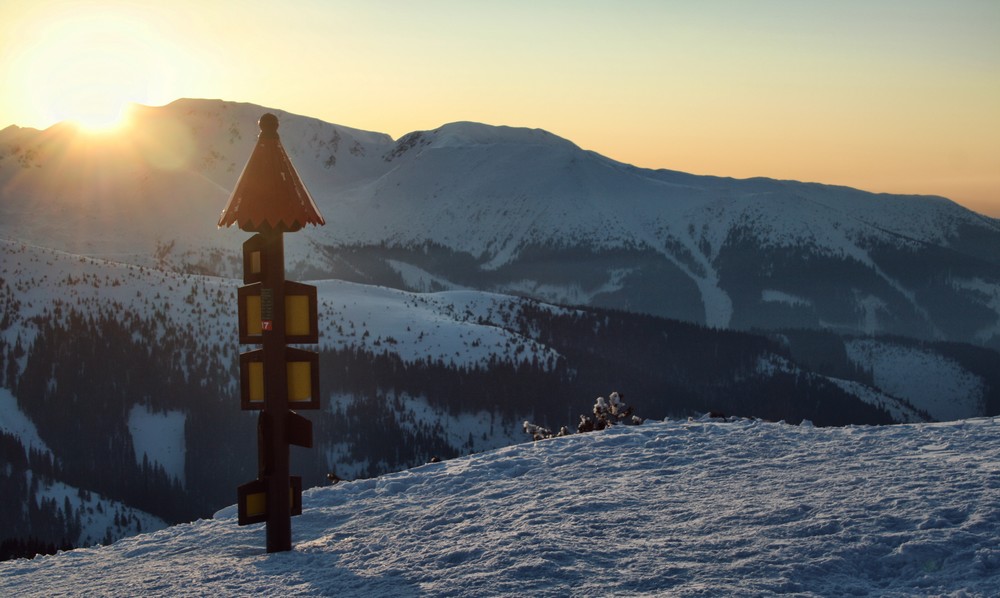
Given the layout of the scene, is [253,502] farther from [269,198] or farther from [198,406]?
[198,406]

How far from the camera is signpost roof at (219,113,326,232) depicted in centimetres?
1274

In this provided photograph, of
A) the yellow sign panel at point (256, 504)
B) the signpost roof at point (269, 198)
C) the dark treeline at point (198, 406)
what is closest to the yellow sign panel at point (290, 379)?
the yellow sign panel at point (256, 504)

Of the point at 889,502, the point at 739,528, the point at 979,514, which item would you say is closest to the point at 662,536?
the point at 739,528

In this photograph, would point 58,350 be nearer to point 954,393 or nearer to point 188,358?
point 188,358

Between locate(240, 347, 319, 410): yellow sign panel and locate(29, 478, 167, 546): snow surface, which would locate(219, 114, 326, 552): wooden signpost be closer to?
locate(240, 347, 319, 410): yellow sign panel

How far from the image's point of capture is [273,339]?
12.6m

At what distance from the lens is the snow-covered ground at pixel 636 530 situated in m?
9.34

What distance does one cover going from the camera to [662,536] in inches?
417

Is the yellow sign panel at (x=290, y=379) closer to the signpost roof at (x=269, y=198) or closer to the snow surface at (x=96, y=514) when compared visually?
the signpost roof at (x=269, y=198)

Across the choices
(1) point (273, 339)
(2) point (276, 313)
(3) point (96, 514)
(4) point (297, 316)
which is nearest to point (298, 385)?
(1) point (273, 339)

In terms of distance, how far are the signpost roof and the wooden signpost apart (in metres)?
0.01

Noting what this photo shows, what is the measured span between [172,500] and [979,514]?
283ft

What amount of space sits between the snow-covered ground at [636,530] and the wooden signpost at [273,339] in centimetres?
82

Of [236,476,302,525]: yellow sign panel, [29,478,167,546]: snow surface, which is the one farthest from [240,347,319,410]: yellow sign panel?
[29,478,167,546]: snow surface
